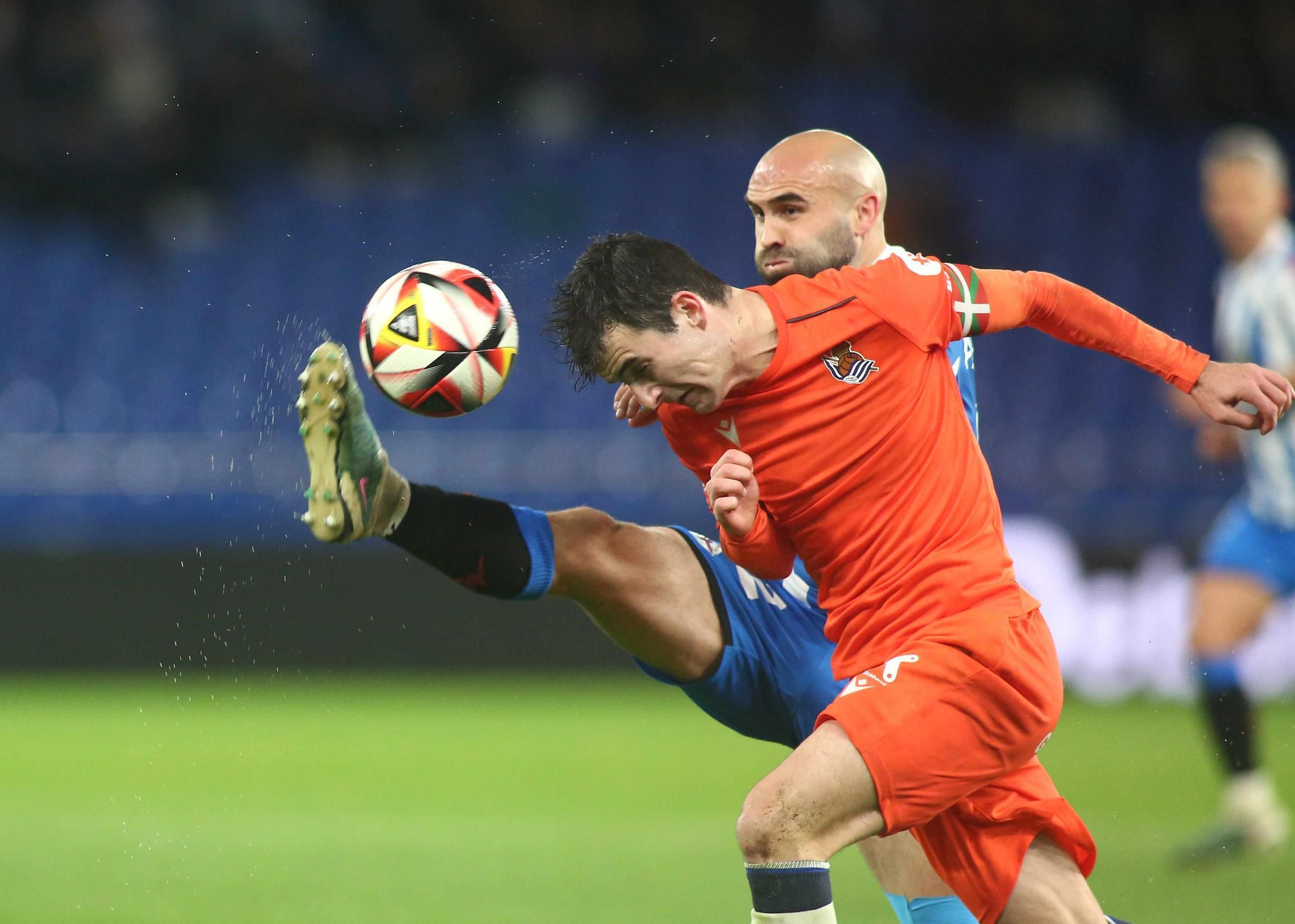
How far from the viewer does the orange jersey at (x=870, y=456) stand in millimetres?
3170

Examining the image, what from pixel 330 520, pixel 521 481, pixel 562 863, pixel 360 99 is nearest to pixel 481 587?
pixel 330 520

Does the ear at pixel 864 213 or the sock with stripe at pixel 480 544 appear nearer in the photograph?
the sock with stripe at pixel 480 544

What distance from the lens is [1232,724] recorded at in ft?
19.9

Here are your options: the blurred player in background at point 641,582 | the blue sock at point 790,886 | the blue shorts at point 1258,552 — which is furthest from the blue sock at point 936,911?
the blue shorts at point 1258,552

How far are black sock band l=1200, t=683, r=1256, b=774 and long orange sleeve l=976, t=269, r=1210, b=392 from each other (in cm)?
292

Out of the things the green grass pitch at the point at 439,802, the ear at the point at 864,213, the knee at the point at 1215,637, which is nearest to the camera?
the ear at the point at 864,213

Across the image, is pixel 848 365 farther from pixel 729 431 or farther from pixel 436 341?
pixel 436 341

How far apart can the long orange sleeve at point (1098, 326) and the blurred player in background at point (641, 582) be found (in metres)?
1.01

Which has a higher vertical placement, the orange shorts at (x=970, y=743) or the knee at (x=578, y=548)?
the knee at (x=578, y=548)

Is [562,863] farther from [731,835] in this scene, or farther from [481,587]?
[481,587]

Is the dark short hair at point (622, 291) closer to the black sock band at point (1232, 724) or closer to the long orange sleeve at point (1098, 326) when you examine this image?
the long orange sleeve at point (1098, 326)

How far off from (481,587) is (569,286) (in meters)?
0.77

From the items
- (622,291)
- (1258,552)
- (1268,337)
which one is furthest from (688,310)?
(1268,337)

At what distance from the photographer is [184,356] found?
12.5 meters
